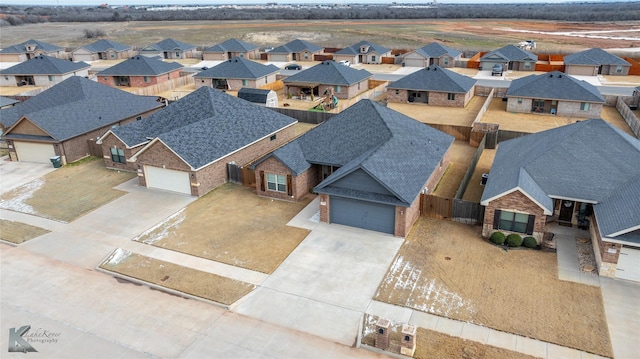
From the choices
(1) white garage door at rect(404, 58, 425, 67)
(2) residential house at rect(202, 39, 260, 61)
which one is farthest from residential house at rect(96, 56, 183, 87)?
(1) white garage door at rect(404, 58, 425, 67)

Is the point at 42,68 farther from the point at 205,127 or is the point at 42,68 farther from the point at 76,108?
the point at 205,127

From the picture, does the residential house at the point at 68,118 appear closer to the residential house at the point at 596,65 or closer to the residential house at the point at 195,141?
the residential house at the point at 195,141

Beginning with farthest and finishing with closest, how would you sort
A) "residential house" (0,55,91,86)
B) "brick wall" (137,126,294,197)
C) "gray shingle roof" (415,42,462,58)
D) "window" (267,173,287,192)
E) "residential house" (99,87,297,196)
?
"gray shingle roof" (415,42,462,58) < "residential house" (0,55,91,86) < "residential house" (99,87,297,196) < "brick wall" (137,126,294,197) < "window" (267,173,287,192)

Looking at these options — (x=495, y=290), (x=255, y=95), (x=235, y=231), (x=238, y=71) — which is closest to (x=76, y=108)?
(x=255, y=95)

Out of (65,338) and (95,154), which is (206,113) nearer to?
(95,154)

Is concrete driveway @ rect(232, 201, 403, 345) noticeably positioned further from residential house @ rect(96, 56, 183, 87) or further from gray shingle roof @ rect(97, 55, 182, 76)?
gray shingle roof @ rect(97, 55, 182, 76)

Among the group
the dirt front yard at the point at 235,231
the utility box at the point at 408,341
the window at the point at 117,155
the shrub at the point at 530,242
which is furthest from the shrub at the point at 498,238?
the window at the point at 117,155

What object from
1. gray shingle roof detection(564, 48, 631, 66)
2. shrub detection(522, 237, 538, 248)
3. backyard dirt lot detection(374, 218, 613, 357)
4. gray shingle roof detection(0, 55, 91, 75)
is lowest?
backyard dirt lot detection(374, 218, 613, 357)

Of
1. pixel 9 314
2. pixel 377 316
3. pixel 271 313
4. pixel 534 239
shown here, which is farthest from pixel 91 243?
pixel 534 239
